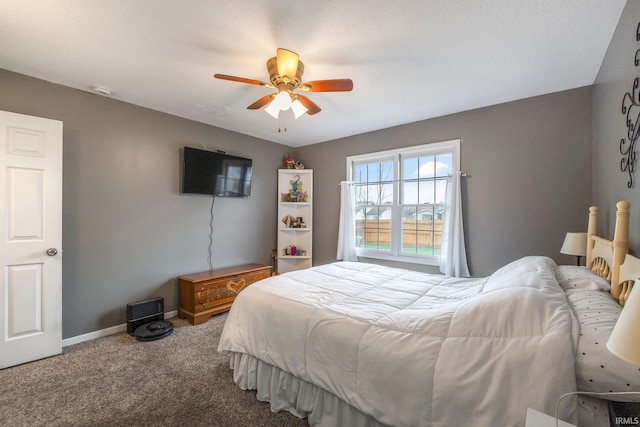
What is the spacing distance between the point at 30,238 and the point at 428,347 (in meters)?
3.26

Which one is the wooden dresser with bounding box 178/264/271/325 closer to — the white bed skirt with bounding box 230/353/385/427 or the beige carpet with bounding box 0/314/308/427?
the beige carpet with bounding box 0/314/308/427

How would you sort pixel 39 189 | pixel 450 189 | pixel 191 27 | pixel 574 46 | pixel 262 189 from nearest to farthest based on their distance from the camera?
pixel 191 27 → pixel 574 46 → pixel 39 189 → pixel 450 189 → pixel 262 189

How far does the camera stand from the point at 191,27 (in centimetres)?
171

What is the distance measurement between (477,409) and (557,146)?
2.77 m

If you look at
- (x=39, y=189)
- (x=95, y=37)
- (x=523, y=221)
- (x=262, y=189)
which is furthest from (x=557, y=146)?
(x=39, y=189)

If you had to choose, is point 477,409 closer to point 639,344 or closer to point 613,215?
point 639,344

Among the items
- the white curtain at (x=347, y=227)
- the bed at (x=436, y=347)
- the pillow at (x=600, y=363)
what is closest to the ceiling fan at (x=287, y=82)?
the bed at (x=436, y=347)

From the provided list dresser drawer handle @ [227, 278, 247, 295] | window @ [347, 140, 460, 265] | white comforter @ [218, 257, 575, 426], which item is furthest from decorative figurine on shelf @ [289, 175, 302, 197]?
white comforter @ [218, 257, 575, 426]

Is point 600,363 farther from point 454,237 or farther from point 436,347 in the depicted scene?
point 454,237

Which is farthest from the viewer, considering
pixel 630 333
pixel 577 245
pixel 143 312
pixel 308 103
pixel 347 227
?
pixel 347 227

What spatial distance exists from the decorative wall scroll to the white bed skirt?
2.01 metres

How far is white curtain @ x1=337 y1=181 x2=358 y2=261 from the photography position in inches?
157

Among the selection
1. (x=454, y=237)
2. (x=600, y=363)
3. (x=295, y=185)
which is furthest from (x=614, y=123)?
(x=295, y=185)

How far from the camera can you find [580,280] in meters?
1.52
